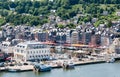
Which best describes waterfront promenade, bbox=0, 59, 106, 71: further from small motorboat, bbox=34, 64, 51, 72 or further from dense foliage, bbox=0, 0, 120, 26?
dense foliage, bbox=0, 0, 120, 26

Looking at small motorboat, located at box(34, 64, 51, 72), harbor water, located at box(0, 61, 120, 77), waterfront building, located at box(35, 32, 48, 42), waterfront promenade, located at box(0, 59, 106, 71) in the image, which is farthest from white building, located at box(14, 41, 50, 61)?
waterfront building, located at box(35, 32, 48, 42)

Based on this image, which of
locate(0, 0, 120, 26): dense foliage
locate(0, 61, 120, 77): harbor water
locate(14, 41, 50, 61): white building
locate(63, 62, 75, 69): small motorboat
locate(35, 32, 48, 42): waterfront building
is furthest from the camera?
locate(0, 0, 120, 26): dense foliage

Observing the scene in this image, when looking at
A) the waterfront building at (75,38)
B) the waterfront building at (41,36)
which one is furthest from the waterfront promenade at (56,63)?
the waterfront building at (41,36)

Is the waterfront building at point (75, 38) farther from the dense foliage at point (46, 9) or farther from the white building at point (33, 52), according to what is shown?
the white building at point (33, 52)

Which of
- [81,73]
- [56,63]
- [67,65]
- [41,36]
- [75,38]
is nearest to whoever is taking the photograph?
[81,73]

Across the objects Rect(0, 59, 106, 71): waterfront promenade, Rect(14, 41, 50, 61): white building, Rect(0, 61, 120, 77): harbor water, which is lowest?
Rect(0, 61, 120, 77): harbor water

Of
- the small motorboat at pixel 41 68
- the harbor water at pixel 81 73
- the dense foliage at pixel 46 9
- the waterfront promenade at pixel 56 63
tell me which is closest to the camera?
the harbor water at pixel 81 73

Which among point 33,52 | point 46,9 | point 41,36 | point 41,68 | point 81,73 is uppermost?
point 46,9

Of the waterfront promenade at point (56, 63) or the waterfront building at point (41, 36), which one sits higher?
the waterfront building at point (41, 36)

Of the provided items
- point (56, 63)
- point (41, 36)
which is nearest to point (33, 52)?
point (56, 63)

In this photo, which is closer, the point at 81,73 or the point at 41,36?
the point at 81,73

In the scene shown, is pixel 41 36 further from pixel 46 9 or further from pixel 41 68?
pixel 41 68

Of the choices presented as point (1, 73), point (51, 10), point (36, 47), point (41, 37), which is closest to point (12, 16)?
point (51, 10)
